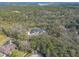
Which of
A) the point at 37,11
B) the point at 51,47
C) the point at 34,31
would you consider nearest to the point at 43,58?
the point at 51,47

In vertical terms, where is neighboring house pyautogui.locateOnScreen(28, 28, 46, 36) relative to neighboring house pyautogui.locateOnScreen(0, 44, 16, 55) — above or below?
above

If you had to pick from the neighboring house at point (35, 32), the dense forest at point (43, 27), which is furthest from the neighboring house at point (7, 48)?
the neighboring house at point (35, 32)

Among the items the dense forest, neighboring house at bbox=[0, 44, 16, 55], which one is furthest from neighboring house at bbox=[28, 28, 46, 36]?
neighboring house at bbox=[0, 44, 16, 55]

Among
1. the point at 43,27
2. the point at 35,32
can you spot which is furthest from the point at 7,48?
the point at 43,27

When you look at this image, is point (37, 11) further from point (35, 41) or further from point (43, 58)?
point (43, 58)

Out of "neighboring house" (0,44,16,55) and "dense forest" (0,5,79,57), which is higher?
"dense forest" (0,5,79,57)

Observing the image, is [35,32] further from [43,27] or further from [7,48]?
[7,48]

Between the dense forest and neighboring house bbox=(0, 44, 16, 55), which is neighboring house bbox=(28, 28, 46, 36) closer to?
the dense forest

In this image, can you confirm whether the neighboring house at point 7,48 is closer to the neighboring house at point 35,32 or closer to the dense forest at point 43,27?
the dense forest at point 43,27
